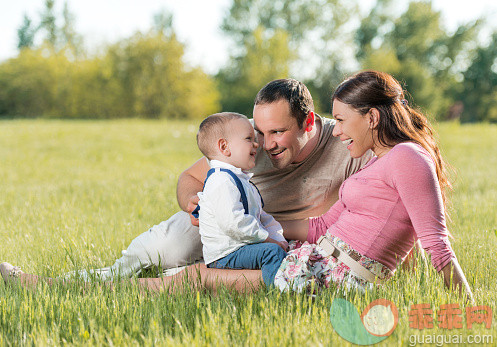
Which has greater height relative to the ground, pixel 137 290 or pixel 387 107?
pixel 387 107

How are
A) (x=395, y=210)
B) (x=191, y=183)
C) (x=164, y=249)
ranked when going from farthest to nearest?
1. (x=191, y=183)
2. (x=164, y=249)
3. (x=395, y=210)

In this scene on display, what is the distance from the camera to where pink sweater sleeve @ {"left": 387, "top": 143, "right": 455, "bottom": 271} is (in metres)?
2.78

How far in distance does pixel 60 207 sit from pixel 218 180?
12.8 feet

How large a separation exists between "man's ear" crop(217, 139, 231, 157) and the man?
0.41 metres

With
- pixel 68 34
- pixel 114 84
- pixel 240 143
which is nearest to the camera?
pixel 240 143

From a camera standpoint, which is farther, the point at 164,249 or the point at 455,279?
the point at 164,249

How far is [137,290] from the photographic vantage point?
2.98m

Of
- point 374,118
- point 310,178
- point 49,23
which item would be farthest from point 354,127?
point 49,23

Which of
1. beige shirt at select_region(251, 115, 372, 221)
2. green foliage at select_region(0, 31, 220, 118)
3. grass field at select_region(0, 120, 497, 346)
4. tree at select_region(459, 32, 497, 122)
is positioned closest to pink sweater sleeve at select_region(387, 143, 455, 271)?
grass field at select_region(0, 120, 497, 346)

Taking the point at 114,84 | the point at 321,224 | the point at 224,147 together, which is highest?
the point at 114,84

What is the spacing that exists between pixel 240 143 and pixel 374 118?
922 millimetres

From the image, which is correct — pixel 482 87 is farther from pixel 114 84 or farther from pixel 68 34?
pixel 68 34

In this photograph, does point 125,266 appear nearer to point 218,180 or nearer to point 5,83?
point 218,180

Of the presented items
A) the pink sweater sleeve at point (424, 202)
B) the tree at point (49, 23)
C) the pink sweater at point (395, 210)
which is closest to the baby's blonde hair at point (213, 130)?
the pink sweater at point (395, 210)
